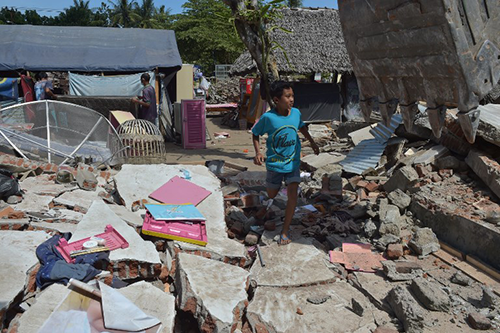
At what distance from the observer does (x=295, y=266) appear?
13.1ft

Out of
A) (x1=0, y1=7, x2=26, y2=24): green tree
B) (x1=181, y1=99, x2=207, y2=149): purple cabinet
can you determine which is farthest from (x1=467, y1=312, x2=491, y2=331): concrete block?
(x1=0, y1=7, x2=26, y2=24): green tree

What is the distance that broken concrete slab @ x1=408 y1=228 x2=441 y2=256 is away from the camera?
169 inches

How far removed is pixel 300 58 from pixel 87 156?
10861 millimetres

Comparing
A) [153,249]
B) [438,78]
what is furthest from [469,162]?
[153,249]

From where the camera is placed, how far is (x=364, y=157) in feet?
23.7

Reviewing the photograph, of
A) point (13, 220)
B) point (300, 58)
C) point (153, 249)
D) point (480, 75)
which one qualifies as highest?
point (300, 58)

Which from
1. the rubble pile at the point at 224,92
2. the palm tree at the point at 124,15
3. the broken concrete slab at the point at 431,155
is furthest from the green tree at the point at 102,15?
the broken concrete slab at the point at 431,155

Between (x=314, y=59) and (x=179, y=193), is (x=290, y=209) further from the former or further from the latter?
(x=314, y=59)

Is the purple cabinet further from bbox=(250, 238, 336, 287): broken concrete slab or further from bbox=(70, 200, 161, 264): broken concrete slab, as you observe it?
bbox=(250, 238, 336, 287): broken concrete slab

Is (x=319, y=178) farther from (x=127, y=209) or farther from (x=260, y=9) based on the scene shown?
(x=260, y=9)

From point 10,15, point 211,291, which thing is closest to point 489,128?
point 211,291

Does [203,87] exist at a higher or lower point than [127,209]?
higher

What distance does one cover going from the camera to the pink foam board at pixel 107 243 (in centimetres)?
339

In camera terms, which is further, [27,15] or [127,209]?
[27,15]
